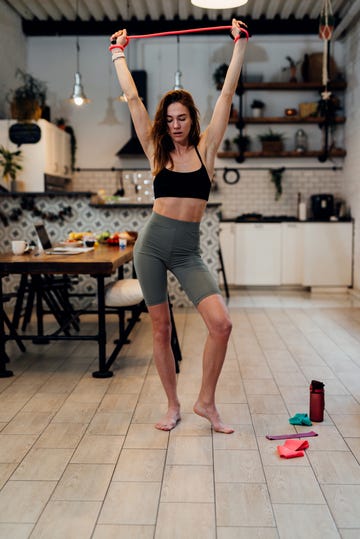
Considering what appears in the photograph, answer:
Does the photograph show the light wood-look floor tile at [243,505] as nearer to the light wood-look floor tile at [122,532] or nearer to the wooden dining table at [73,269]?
the light wood-look floor tile at [122,532]

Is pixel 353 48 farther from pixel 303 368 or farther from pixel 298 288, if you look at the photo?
pixel 303 368

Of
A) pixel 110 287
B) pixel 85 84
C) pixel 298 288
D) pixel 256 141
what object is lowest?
pixel 298 288

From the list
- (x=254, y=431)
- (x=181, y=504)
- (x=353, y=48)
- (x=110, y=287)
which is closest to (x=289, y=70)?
(x=353, y=48)

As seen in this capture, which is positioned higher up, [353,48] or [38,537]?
[353,48]

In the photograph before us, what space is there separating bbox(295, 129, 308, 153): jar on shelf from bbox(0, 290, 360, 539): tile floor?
4.38 metres

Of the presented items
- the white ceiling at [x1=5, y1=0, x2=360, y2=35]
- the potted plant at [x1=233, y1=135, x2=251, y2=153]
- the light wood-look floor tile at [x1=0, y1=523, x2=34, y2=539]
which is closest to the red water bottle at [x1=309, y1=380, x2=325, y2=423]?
the light wood-look floor tile at [x1=0, y1=523, x2=34, y2=539]

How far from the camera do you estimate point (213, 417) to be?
2979 millimetres

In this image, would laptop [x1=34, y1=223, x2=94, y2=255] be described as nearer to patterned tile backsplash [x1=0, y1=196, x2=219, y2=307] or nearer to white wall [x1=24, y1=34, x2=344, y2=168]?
patterned tile backsplash [x1=0, y1=196, x2=219, y2=307]

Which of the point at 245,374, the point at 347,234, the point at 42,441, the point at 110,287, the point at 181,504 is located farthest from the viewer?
the point at 347,234

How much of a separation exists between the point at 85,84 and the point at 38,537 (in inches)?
299

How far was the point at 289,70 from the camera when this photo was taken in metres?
8.46

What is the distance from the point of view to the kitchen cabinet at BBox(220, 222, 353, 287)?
7816 mm

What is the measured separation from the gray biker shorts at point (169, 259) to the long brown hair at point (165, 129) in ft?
0.84

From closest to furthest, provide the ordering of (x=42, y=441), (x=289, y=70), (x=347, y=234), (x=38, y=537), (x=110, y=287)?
(x=38, y=537) → (x=42, y=441) → (x=110, y=287) → (x=347, y=234) → (x=289, y=70)
